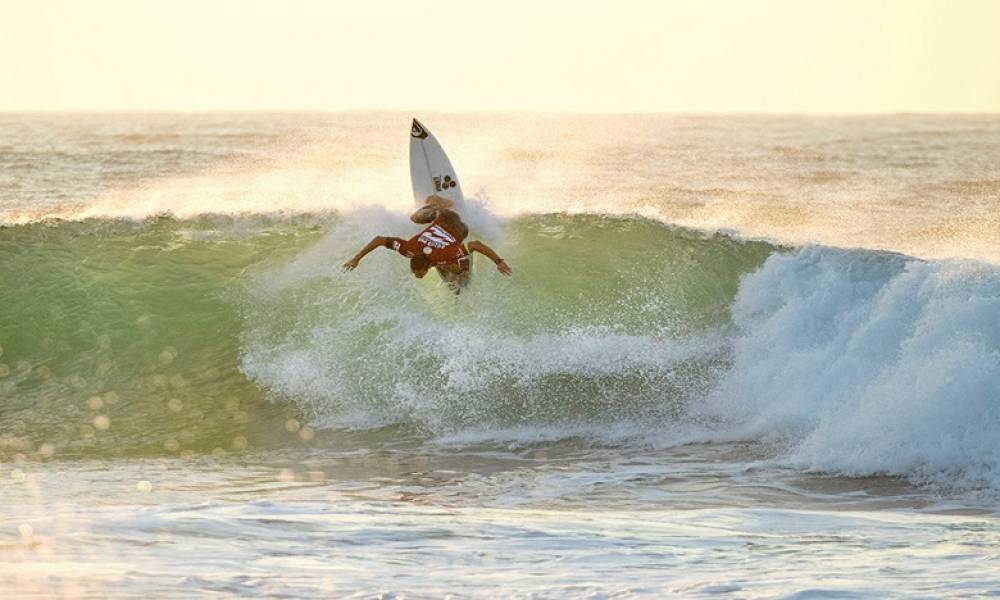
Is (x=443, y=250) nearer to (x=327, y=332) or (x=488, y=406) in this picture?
(x=488, y=406)

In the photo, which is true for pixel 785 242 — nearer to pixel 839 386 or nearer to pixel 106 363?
pixel 839 386

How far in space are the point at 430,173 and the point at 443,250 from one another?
1.85 metres

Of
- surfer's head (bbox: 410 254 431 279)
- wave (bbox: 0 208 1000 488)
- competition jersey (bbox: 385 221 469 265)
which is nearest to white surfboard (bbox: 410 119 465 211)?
wave (bbox: 0 208 1000 488)

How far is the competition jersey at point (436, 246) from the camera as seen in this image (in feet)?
41.2

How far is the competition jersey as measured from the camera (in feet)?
41.2

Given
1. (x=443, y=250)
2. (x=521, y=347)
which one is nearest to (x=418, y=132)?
(x=443, y=250)

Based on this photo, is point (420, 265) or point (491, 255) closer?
point (491, 255)

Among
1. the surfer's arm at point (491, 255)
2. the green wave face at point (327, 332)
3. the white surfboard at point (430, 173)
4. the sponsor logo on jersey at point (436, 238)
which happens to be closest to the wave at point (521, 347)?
the green wave face at point (327, 332)

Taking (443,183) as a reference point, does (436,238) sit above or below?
below

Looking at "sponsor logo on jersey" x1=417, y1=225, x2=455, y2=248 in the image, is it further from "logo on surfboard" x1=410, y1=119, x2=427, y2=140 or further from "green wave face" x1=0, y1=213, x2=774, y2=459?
"logo on surfboard" x1=410, y1=119, x2=427, y2=140

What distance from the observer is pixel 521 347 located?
13.3 metres

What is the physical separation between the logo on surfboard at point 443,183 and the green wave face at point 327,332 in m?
0.64

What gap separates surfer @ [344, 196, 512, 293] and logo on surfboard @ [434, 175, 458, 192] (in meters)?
0.74

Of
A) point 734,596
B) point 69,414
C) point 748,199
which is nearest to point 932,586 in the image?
point 734,596
